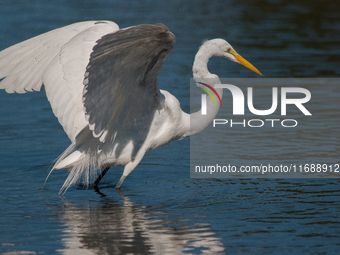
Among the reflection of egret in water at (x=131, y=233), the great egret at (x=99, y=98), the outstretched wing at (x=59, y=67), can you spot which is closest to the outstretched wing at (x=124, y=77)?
the great egret at (x=99, y=98)

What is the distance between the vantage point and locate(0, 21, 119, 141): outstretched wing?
20.1 feet

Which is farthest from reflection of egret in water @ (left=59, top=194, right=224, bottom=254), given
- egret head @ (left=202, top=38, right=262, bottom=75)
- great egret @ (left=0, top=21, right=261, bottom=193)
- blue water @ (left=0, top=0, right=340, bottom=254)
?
egret head @ (left=202, top=38, right=262, bottom=75)

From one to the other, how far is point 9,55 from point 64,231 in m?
2.22

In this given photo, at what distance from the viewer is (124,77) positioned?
18.0 feet

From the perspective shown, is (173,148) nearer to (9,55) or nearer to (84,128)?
(84,128)

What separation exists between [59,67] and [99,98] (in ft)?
3.55

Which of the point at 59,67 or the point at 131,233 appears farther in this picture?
the point at 59,67

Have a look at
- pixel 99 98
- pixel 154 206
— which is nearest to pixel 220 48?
pixel 99 98

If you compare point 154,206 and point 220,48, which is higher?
point 220,48

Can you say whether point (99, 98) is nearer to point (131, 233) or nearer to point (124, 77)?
point (124, 77)

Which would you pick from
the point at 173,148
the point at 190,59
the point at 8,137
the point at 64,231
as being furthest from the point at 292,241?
the point at 190,59

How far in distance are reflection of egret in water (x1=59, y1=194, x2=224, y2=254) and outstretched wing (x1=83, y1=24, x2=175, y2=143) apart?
78 cm

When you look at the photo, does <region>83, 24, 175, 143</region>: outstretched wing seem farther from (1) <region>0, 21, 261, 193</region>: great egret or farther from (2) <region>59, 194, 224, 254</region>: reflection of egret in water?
(2) <region>59, 194, 224, 254</region>: reflection of egret in water

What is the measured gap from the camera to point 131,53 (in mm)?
5152
